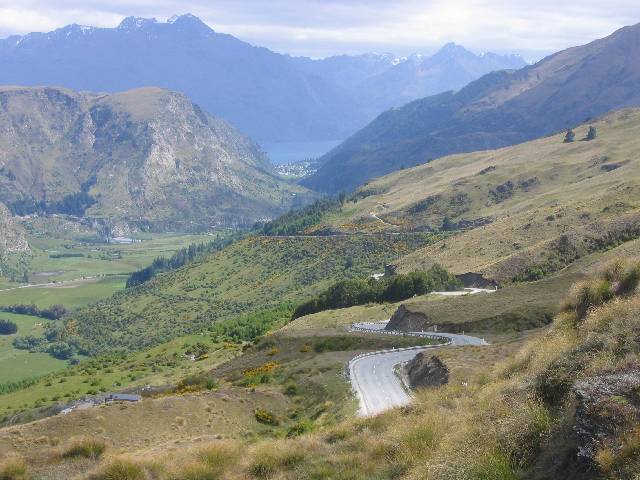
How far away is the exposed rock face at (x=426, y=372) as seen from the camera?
35.9m

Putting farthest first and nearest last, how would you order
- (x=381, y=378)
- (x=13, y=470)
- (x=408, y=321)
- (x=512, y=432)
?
(x=408, y=321) → (x=381, y=378) → (x=13, y=470) → (x=512, y=432)

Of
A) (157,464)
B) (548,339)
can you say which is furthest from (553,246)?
(157,464)

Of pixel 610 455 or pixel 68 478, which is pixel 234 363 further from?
pixel 610 455

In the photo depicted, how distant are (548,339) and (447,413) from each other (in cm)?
604

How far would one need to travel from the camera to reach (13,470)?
22812mm

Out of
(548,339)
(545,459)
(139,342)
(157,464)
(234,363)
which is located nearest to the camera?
A: (545,459)

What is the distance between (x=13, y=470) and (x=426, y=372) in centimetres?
2236

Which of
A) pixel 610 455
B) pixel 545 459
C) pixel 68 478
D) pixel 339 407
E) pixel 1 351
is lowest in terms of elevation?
pixel 1 351

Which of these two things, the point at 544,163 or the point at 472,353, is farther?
the point at 544,163

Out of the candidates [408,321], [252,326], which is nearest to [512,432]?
[408,321]

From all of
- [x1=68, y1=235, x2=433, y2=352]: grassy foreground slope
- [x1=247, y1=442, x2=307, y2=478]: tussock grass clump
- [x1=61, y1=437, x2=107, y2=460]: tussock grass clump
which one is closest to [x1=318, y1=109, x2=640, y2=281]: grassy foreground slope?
[x1=68, y1=235, x2=433, y2=352]: grassy foreground slope

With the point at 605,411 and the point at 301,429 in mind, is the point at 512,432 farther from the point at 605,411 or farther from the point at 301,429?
the point at 301,429

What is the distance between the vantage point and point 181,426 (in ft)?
109

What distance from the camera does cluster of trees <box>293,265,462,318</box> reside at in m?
93.1
